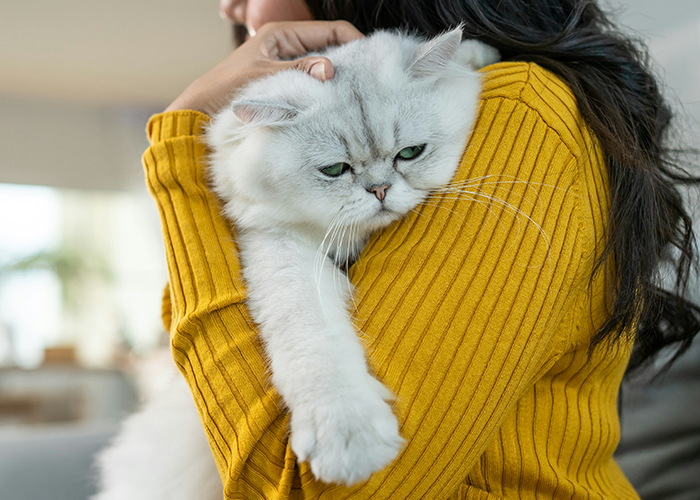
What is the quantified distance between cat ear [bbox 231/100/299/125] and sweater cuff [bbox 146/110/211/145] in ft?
0.63

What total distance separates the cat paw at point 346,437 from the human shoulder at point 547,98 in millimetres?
494

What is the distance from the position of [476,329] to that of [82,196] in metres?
5.17

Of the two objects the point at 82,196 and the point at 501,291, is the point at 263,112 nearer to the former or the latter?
the point at 501,291

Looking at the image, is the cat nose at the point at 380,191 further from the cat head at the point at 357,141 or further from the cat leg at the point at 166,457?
the cat leg at the point at 166,457

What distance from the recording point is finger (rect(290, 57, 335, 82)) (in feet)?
2.85

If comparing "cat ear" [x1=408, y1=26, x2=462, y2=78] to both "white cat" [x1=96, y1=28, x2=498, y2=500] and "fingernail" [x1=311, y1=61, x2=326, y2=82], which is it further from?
"fingernail" [x1=311, y1=61, x2=326, y2=82]

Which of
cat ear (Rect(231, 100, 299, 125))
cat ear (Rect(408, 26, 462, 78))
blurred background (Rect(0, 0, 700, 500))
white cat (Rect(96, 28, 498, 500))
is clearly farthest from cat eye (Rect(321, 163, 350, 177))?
blurred background (Rect(0, 0, 700, 500))

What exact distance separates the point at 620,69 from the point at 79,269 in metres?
5.00

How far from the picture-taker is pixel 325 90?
2.84ft

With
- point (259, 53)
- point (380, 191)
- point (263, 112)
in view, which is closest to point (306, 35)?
point (259, 53)

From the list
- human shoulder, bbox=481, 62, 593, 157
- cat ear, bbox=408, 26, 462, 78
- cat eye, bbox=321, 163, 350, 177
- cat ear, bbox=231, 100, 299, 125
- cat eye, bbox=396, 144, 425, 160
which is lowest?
cat eye, bbox=321, 163, 350, 177

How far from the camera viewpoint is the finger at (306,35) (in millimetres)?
1032

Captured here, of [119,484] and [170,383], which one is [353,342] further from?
[119,484]

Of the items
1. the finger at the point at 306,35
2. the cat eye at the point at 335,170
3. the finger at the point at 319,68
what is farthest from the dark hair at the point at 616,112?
the cat eye at the point at 335,170
